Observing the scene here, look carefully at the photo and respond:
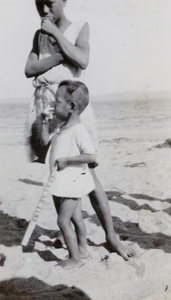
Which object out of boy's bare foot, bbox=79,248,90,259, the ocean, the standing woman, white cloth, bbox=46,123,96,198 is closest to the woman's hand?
the standing woman

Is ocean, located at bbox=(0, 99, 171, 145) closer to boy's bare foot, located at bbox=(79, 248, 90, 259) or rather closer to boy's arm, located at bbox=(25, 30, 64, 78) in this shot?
boy's arm, located at bbox=(25, 30, 64, 78)

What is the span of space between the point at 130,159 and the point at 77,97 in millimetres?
1418

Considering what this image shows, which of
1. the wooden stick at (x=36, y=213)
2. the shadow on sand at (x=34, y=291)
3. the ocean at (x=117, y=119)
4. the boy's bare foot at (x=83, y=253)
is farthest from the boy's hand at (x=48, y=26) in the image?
the shadow on sand at (x=34, y=291)

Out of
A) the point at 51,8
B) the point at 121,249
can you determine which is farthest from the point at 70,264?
the point at 51,8

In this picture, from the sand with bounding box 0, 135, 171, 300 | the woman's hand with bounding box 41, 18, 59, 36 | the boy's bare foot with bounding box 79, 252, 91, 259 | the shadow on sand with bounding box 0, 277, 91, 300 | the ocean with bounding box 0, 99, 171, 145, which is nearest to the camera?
the shadow on sand with bounding box 0, 277, 91, 300

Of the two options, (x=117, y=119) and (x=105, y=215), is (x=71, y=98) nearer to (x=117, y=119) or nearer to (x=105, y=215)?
(x=105, y=215)

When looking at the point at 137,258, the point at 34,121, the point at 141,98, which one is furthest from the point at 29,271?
the point at 141,98

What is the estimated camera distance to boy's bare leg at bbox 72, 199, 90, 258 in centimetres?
330

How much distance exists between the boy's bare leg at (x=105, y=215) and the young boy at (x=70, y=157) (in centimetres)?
14

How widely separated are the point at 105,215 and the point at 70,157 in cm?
54

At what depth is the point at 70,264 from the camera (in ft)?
10.8

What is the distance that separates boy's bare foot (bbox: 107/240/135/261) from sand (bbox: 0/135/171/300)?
41 millimetres

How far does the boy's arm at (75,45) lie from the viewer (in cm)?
326

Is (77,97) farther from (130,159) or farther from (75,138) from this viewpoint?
(130,159)
